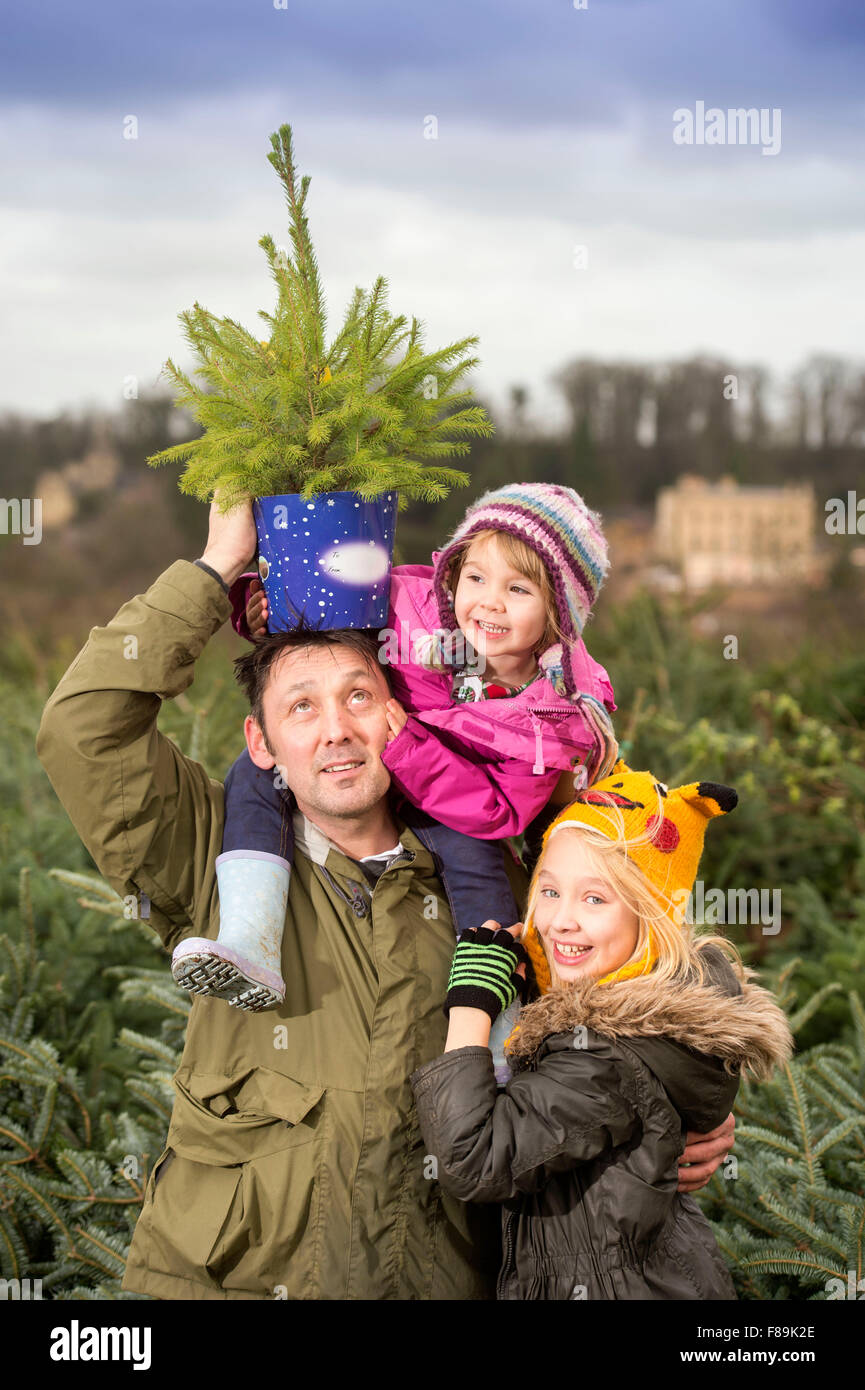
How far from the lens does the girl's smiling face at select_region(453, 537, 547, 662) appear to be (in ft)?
9.11

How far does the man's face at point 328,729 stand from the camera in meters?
2.58

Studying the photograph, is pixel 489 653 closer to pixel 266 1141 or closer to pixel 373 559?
pixel 373 559

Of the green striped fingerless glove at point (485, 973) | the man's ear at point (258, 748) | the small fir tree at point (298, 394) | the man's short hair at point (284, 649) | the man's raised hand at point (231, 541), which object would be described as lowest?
the green striped fingerless glove at point (485, 973)

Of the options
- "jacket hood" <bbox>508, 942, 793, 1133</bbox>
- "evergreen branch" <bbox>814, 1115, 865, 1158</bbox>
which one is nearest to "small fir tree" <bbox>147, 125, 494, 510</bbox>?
"jacket hood" <bbox>508, 942, 793, 1133</bbox>

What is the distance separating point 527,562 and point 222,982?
1220 millimetres

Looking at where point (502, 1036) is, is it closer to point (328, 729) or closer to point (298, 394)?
point (328, 729)

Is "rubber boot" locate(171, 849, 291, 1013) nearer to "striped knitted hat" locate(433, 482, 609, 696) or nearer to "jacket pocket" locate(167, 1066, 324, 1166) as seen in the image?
"jacket pocket" locate(167, 1066, 324, 1166)

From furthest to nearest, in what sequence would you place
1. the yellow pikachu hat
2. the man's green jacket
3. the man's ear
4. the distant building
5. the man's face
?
1. the distant building
2. the man's ear
3. the man's face
4. the yellow pikachu hat
5. the man's green jacket

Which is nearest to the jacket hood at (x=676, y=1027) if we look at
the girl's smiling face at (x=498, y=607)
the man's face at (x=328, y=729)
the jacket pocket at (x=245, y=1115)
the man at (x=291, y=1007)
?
the man at (x=291, y=1007)

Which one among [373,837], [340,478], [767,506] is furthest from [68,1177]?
[767,506]

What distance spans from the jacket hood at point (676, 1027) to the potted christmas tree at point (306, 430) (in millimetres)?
979

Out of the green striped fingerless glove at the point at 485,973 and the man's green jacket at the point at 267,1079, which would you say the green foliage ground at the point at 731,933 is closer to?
the man's green jacket at the point at 267,1079

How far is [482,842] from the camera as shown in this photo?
2.70 meters

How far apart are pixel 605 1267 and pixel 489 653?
1.37m
